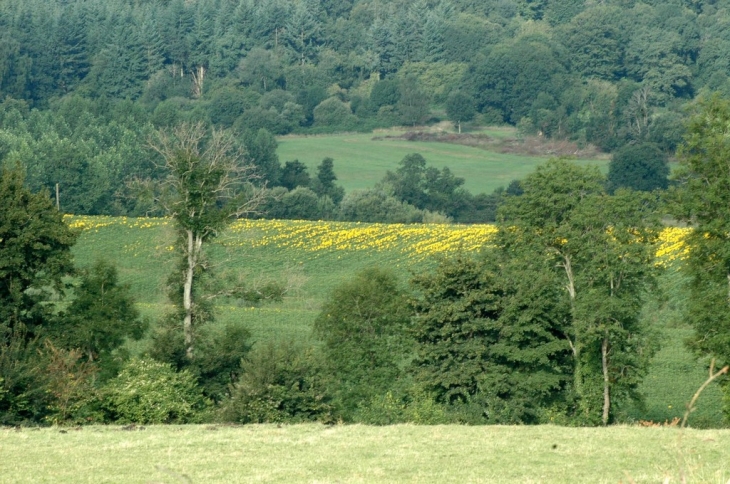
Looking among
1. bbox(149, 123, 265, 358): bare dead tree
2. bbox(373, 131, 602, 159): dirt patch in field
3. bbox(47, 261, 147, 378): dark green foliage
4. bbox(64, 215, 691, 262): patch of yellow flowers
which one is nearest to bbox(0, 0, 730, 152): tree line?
bbox(373, 131, 602, 159): dirt patch in field

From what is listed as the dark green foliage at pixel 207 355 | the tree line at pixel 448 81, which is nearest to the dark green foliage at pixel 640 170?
the tree line at pixel 448 81

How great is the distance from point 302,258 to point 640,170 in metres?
53.3

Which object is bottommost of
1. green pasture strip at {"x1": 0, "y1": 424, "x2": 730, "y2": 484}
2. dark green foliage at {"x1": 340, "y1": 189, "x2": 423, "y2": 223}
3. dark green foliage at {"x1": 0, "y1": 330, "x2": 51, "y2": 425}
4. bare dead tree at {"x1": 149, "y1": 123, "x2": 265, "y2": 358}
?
dark green foliage at {"x1": 340, "y1": 189, "x2": 423, "y2": 223}

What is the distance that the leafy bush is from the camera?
109 ft

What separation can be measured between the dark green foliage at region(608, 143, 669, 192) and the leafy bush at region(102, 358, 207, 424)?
8748cm

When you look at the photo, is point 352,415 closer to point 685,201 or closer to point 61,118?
point 685,201

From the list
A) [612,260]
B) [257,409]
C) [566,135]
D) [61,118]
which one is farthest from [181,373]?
[566,135]

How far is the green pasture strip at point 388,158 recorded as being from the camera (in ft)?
465

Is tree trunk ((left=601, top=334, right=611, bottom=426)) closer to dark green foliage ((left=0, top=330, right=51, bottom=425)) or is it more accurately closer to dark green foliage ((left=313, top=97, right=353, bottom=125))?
dark green foliage ((left=0, top=330, right=51, bottom=425))

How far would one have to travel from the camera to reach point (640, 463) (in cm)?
2033

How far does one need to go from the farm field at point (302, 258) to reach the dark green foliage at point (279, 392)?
15.2m

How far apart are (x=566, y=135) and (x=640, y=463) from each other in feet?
464

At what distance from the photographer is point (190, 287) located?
41.1 m

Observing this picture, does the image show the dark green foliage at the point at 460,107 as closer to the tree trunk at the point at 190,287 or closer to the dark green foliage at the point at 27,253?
the tree trunk at the point at 190,287
